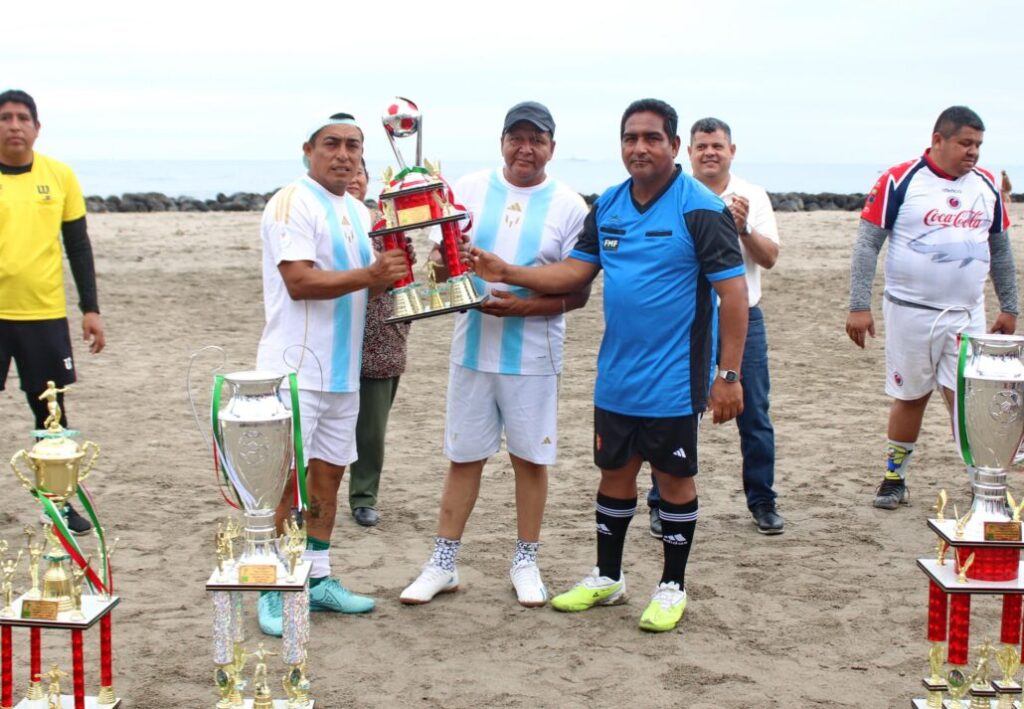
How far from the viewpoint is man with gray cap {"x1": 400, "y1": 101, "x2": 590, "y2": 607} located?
5.22 meters

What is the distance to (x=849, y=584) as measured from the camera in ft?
18.4

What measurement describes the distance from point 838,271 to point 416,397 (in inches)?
327

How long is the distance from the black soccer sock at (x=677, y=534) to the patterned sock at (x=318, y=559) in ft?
4.79

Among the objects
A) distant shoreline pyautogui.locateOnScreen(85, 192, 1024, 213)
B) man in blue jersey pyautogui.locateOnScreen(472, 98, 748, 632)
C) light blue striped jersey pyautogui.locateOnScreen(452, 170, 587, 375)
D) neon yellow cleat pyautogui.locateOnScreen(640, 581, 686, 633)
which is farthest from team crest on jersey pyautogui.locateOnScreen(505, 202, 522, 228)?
distant shoreline pyautogui.locateOnScreen(85, 192, 1024, 213)

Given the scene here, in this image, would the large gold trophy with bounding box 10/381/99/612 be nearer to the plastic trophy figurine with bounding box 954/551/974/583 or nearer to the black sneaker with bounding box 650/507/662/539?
the plastic trophy figurine with bounding box 954/551/974/583

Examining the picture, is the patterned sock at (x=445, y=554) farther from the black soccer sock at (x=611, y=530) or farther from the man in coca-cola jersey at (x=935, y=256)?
the man in coca-cola jersey at (x=935, y=256)

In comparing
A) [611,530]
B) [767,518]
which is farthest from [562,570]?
[767,518]

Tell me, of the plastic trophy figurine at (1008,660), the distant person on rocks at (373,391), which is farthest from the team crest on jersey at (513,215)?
the plastic trophy figurine at (1008,660)

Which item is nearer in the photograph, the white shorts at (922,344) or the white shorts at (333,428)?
the white shorts at (333,428)

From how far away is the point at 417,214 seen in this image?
16.4 feet

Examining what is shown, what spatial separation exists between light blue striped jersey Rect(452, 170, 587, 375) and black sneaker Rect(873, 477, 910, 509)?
8.12 ft

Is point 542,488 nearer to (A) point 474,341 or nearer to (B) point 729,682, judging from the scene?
(A) point 474,341

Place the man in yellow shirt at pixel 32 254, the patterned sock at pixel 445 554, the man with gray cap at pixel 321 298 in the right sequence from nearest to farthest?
the man with gray cap at pixel 321 298, the patterned sock at pixel 445 554, the man in yellow shirt at pixel 32 254

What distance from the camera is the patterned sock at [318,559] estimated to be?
5.16 meters
